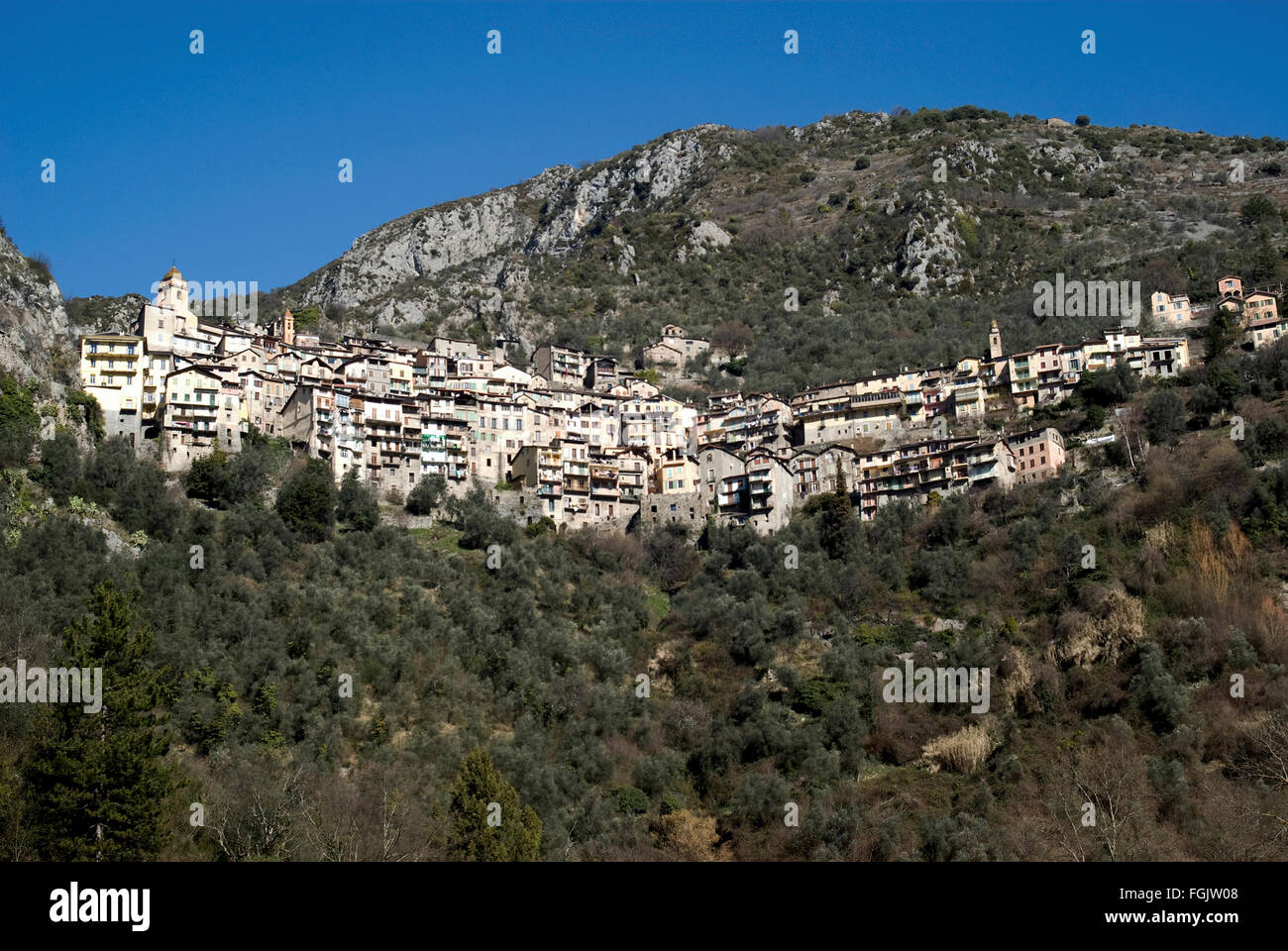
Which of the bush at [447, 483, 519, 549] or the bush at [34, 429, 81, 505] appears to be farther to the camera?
the bush at [447, 483, 519, 549]
